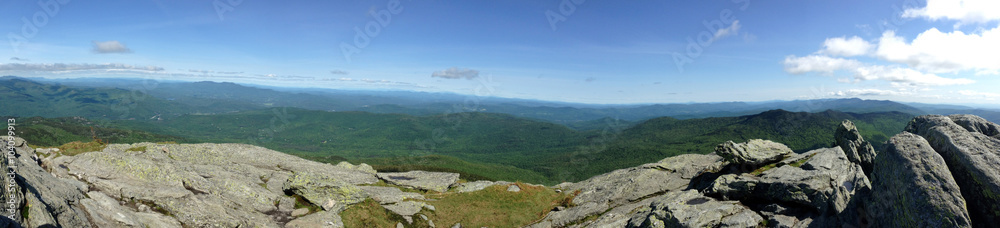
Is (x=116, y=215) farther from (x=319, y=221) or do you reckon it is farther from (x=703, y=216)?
(x=703, y=216)

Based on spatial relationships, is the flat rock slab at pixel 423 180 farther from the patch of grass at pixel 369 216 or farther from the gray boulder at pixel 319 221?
the gray boulder at pixel 319 221

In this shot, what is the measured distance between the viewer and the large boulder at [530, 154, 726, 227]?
35.0 meters

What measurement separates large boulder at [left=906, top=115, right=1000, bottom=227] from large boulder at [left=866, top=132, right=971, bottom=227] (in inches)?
34.2

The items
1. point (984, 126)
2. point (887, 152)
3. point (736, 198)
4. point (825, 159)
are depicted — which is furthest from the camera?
point (825, 159)

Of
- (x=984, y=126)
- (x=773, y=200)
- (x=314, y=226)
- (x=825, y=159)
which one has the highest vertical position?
(x=984, y=126)

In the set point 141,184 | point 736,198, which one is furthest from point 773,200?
point 141,184

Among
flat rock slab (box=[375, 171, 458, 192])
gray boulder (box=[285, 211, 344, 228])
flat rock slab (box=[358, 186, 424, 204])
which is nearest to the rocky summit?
gray boulder (box=[285, 211, 344, 228])

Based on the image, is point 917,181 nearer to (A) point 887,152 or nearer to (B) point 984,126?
(A) point 887,152

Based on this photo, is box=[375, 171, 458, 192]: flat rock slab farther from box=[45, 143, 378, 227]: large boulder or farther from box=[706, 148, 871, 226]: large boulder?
box=[706, 148, 871, 226]: large boulder

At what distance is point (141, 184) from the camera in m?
26.5

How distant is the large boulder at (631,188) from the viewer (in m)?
35.0

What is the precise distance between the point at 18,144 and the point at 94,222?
633 inches

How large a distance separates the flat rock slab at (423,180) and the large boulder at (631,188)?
18.7 meters

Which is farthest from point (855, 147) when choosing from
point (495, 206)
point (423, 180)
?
point (423, 180)
